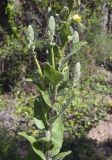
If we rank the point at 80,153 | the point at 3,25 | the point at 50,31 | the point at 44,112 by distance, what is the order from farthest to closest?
the point at 3,25
the point at 80,153
the point at 44,112
the point at 50,31

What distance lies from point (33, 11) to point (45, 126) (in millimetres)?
5053

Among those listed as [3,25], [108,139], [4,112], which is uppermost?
[3,25]

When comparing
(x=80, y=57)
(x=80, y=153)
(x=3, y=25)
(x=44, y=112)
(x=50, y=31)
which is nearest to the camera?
(x=50, y=31)

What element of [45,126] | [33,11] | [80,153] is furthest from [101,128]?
[45,126]

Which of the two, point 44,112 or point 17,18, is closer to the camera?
point 44,112


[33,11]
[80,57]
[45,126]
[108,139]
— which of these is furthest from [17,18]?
[45,126]

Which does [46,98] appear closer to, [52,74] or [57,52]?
[52,74]

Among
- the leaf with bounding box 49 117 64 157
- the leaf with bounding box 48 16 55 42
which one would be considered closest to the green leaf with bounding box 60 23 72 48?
the leaf with bounding box 48 16 55 42

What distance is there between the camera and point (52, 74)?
3006 millimetres

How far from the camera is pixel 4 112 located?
249 inches

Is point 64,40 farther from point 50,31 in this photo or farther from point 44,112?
point 44,112

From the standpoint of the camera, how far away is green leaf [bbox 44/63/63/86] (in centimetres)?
298

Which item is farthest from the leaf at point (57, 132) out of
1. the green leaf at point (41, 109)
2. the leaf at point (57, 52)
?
the leaf at point (57, 52)

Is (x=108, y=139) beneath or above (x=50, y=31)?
beneath
